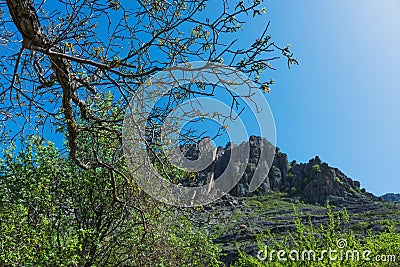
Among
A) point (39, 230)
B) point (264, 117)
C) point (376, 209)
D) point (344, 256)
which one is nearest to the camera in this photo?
point (264, 117)

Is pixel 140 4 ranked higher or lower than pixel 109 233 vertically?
higher

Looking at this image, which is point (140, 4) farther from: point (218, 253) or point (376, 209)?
point (376, 209)

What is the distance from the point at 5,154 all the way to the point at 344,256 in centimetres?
590

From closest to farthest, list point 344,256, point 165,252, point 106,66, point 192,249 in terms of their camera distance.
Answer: point 106,66 < point 344,256 < point 165,252 < point 192,249

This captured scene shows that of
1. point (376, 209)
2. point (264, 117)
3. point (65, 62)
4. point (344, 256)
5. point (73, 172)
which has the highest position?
point (376, 209)

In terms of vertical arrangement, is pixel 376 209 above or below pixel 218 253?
above

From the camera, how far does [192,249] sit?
8109 mm

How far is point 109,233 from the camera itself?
7.04 meters

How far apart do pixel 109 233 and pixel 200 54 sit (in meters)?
4.81

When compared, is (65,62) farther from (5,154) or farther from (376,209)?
(376,209)

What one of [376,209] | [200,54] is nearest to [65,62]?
[200,54]

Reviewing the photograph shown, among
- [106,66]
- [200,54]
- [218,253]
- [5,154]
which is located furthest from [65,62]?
[218,253]

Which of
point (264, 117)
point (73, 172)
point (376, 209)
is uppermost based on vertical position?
point (376, 209)

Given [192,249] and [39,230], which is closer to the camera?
[39,230]
